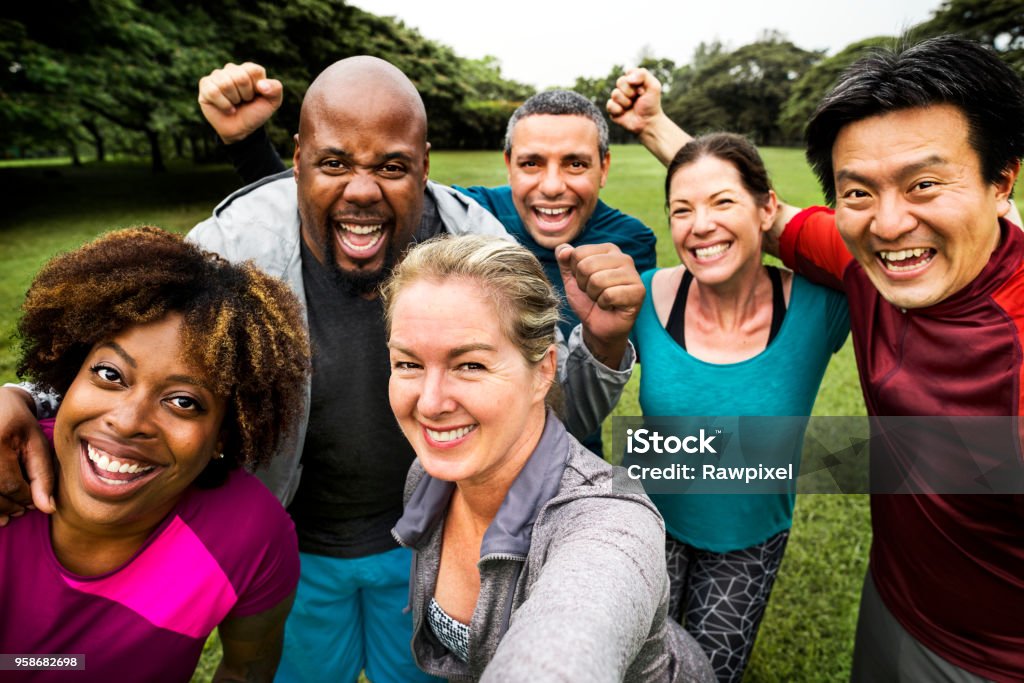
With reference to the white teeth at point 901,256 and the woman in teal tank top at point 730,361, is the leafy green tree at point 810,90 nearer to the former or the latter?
the woman in teal tank top at point 730,361

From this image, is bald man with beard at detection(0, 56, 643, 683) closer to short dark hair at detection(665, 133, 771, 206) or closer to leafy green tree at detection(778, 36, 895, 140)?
short dark hair at detection(665, 133, 771, 206)

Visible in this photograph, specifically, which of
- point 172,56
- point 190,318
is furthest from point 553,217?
point 172,56

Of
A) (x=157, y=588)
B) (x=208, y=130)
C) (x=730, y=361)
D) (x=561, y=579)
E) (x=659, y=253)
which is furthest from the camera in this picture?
(x=208, y=130)

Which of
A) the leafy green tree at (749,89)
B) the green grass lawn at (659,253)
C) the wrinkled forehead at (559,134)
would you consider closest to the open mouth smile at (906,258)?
the wrinkled forehead at (559,134)

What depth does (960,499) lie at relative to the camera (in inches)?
77.9

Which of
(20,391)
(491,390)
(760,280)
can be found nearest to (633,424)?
(760,280)

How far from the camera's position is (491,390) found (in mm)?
1811

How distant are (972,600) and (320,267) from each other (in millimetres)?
2572

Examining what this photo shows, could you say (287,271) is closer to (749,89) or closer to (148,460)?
(148,460)

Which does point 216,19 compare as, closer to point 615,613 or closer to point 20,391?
point 20,391

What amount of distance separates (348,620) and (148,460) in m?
1.43

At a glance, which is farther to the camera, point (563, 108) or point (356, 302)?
point (563, 108)

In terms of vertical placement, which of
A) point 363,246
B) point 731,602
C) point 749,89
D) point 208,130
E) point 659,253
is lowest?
point 731,602

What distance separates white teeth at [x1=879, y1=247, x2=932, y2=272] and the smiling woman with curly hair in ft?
6.48
